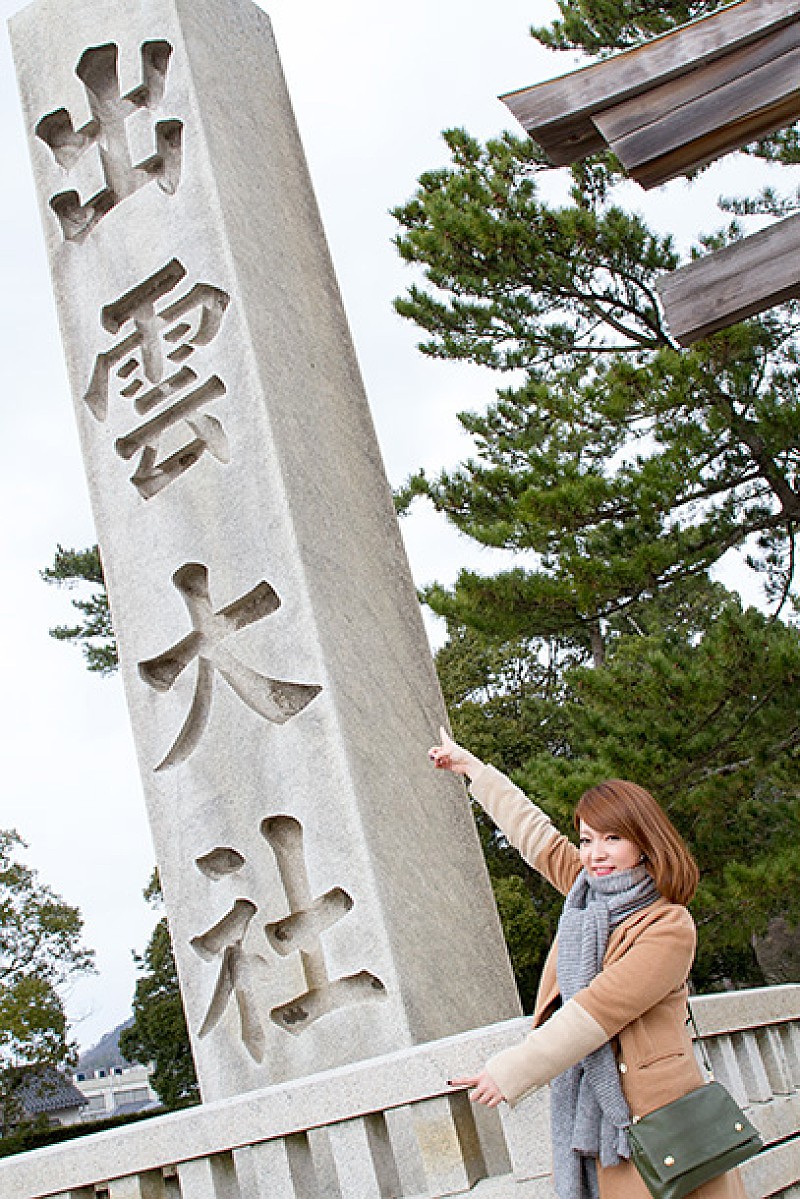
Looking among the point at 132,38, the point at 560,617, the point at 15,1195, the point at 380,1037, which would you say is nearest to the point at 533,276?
the point at 560,617

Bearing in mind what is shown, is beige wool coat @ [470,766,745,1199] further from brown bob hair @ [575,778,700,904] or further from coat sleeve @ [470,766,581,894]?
coat sleeve @ [470,766,581,894]

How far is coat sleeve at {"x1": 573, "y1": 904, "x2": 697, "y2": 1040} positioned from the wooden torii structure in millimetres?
1545

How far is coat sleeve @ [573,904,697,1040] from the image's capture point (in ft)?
6.40

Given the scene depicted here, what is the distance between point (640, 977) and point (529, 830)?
532mm

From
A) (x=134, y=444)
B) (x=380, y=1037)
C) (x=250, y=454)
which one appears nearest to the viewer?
(x=380, y=1037)

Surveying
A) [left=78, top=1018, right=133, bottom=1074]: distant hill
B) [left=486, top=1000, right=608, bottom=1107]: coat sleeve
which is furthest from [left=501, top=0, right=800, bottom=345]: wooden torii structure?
[left=78, top=1018, right=133, bottom=1074]: distant hill

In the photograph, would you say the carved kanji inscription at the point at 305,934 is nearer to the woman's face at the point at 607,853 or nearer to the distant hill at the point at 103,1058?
A: the woman's face at the point at 607,853

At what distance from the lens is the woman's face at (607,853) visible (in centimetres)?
212

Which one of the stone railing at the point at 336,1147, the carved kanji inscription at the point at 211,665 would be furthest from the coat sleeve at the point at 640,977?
the carved kanji inscription at the point at 211,665

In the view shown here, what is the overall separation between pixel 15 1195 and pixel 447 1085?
3.14 feet

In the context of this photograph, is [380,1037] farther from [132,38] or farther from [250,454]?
[132,38]

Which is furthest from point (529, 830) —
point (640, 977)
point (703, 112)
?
point (703, 112)

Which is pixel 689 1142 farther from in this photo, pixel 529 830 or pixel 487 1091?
pixel 529 830

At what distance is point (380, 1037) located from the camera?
9.86ft
